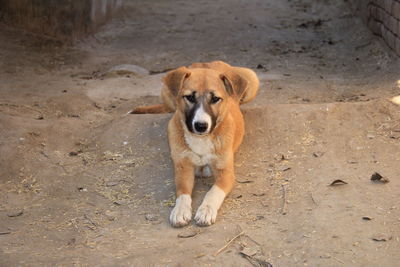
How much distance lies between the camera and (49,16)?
A: 956 cm

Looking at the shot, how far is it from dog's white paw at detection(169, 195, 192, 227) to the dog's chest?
0.43 metres

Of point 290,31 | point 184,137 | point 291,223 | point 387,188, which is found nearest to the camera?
point 291,223

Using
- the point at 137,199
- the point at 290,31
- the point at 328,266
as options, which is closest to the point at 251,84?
the point at 137,199

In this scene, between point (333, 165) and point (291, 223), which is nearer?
point (291, 223)

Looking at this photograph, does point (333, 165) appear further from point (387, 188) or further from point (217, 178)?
point (217, 178)

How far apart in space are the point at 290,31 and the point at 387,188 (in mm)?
6305

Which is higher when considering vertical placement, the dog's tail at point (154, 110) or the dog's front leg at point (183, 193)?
the dog's front leg at point (183, 193)

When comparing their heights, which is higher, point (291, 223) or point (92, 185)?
point (291, 223)

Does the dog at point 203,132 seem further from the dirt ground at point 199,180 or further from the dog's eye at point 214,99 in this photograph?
the dirt ground at point 199,180

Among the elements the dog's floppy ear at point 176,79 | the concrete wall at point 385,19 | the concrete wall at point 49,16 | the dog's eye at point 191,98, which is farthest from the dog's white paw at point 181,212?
the concrete wall at point 49,16

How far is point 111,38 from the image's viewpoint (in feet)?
33.7

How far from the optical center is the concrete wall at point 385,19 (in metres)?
7.87

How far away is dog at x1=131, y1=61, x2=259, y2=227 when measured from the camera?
4.52 m

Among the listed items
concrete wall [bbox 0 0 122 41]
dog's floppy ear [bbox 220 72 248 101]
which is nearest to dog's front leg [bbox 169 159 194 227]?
dog's floppy ear [bbox 220 72 248 101]
